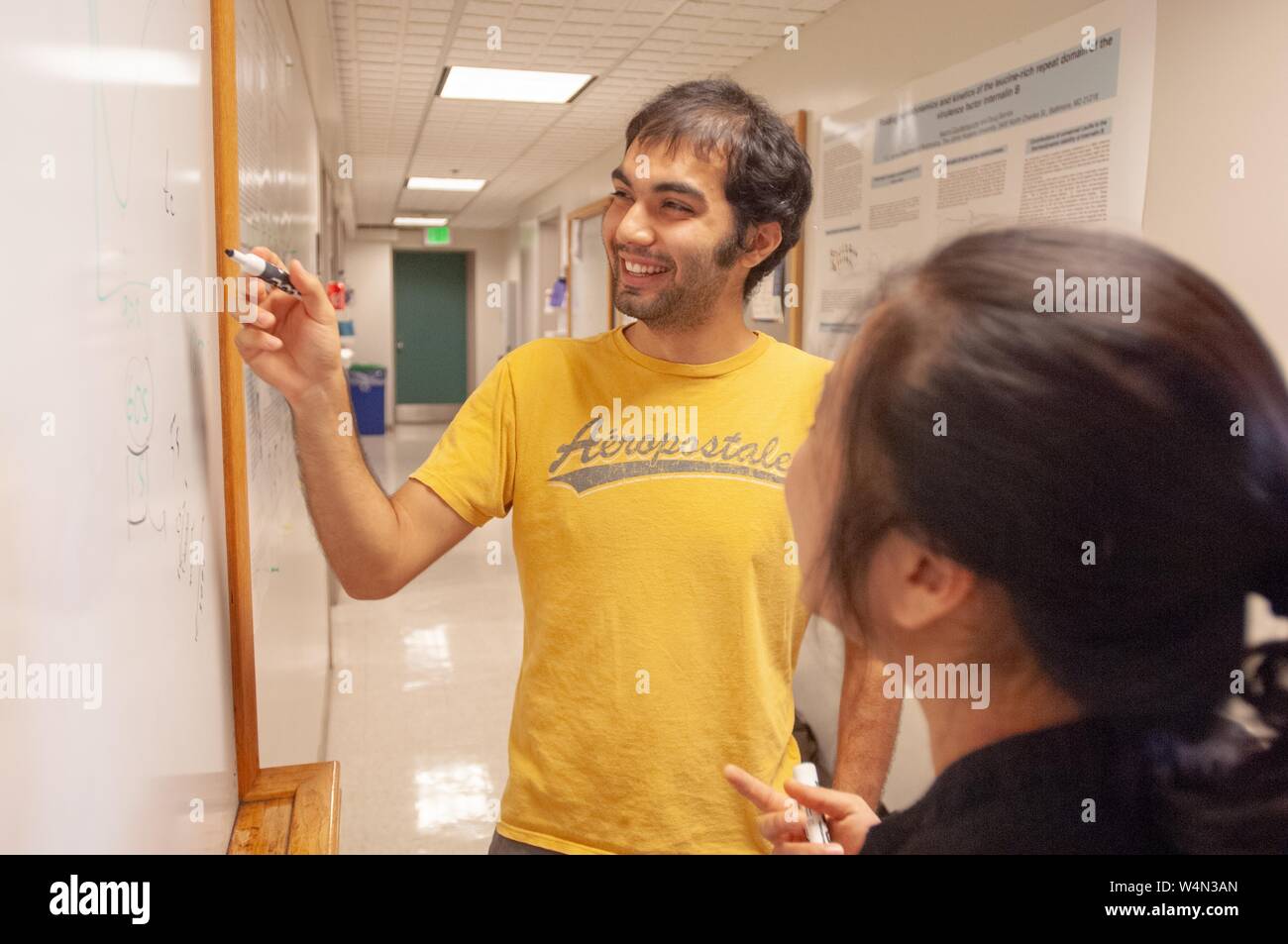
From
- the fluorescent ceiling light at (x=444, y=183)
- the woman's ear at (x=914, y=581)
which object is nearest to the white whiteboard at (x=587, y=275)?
the fluorescent ceiling light at (x=444, y=183)

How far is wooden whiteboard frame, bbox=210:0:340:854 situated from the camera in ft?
3.15

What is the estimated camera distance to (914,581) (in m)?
0.33

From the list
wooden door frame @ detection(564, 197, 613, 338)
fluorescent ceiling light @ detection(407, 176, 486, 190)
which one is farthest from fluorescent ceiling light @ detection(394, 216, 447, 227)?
wooden door frame @ detection(564, 197, 613, 338)

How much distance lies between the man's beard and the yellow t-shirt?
86mm

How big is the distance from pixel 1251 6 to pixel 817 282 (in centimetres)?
160

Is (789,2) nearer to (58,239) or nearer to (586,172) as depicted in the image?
(58,239)

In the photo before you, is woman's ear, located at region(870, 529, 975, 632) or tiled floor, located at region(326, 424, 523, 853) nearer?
woman's ear, located at region(870, 529, 975, 632)

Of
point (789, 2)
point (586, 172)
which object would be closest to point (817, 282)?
point (789, 2)

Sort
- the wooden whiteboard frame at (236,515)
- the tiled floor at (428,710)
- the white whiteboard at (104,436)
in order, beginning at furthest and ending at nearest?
the tiled floor at (428,710)
the wooden whiteboard frame at (236,515)
the white whiteboard at (104,436)

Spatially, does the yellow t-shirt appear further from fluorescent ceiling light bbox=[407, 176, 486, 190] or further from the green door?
the green door

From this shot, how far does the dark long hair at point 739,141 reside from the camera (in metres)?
1.06

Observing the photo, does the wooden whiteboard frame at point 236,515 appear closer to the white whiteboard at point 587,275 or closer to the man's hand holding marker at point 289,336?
the man's hand holding marker at point 289,336

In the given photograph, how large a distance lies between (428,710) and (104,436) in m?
2.99

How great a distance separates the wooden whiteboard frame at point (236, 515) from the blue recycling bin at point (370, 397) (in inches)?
365
